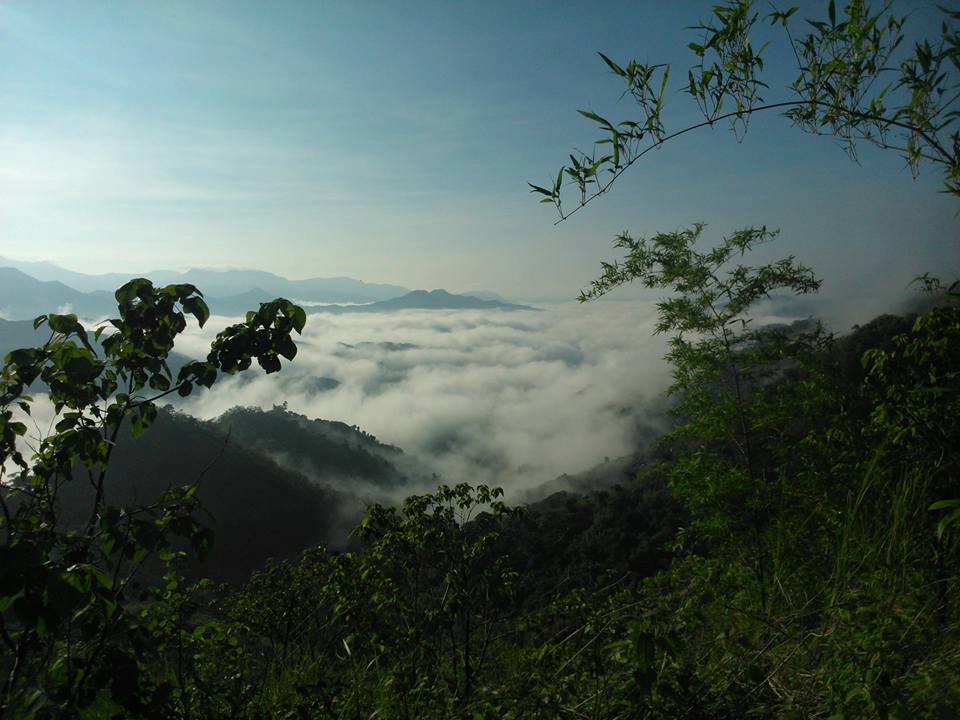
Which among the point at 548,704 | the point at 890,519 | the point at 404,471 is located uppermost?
the point at 890,519

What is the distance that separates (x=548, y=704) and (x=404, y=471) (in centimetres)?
8797

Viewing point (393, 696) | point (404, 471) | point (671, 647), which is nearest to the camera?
point (671, 647)

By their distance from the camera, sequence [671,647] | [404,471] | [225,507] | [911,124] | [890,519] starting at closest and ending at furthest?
[671,647] → [911,124] → [890,519] → [225,507] → [404,471]

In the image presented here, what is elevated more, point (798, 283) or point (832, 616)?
point (798, 283)

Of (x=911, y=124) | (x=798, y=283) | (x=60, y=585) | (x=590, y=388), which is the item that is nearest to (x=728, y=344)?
(x=798, y=283)

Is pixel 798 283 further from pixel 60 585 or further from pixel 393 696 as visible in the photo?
pixel 60 585

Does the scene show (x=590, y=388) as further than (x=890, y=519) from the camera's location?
Yes

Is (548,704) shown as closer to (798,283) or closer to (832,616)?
(832,616)

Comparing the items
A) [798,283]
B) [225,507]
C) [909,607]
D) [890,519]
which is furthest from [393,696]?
[225,507]

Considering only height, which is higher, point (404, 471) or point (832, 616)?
point (832, 616)

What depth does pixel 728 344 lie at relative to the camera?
6.47m

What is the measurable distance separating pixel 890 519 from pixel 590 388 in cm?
17141

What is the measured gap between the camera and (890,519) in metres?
2.31

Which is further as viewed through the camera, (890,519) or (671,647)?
(890,519)
